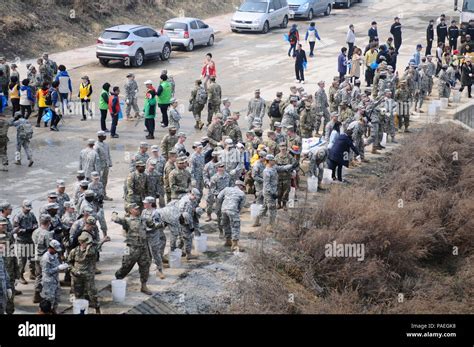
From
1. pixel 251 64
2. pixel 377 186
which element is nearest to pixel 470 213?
pixel 377 186

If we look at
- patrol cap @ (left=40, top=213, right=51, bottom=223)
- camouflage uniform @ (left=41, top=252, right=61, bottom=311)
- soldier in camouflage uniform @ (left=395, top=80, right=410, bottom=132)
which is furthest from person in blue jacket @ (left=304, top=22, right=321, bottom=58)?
camouflage uniform @ (left=41, top=252, right=61, bottom=311)

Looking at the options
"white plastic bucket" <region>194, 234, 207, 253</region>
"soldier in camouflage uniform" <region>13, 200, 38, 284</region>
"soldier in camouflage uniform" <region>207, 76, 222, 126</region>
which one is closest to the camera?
"soldier in camouflage uniform" <region>13, 200, 38, 284</region>

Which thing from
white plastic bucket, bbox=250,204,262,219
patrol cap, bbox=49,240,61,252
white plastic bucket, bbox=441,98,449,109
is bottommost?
white plastic bucket, bbox=250,204,262,219

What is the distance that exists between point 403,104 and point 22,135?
1100 centimetres

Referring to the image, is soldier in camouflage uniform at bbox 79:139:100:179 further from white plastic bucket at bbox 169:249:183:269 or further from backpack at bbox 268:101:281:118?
backpack at bbox 268:101:281:118

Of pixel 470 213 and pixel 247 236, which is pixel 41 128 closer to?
pixel 247 236

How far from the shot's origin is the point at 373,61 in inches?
1200

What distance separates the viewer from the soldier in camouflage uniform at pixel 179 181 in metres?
17.5

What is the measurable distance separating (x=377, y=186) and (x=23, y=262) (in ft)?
30.5

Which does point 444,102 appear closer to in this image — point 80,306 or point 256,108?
point 256,108

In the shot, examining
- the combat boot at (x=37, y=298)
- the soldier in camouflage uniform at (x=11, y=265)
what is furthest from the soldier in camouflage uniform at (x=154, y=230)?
the soldier in camouflage uniform at (x=11, y=265)

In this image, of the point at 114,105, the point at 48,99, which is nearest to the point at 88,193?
the point at 114,105

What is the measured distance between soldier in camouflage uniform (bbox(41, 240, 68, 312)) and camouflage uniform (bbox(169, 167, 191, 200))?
378 cm

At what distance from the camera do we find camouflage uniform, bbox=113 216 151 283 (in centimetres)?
1488
